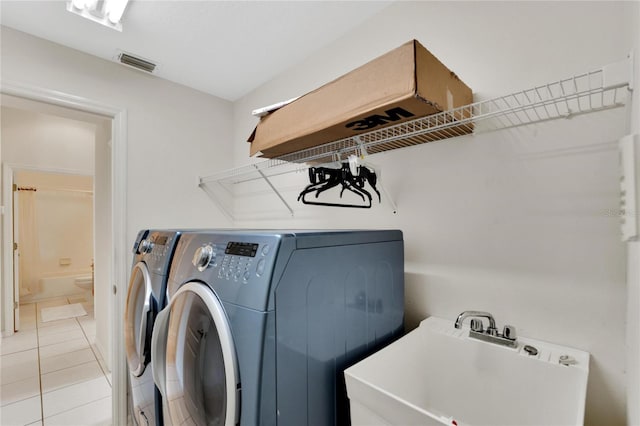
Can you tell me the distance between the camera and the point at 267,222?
2203 millimetres

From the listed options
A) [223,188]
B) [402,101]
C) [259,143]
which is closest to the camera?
[402,101]

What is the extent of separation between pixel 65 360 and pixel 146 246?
2430 mm

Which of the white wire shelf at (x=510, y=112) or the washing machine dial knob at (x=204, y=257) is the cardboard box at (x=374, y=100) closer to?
the white wire shelf at (x=510, y=112)

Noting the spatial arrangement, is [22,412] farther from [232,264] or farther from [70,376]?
[232,264]

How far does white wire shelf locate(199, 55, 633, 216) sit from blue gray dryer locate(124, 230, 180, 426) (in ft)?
2.57

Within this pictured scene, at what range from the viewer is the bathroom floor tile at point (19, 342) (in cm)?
296

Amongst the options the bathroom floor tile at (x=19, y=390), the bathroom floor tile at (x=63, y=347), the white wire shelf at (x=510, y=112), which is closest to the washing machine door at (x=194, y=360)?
the white wire shelf at (x=510, y=112)

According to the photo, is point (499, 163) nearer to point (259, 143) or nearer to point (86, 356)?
point (259, 143)

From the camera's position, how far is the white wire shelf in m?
0.71

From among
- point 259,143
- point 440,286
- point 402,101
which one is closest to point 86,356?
point 259,143

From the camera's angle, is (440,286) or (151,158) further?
(151,158)

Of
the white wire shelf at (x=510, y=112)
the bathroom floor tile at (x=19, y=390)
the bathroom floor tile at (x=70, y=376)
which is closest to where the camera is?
the white wire shelf at (x=510, y=112)

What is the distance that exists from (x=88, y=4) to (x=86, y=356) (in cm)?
317

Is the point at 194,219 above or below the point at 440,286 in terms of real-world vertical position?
above
